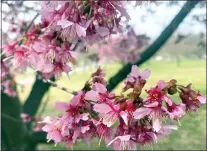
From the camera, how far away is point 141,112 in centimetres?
114

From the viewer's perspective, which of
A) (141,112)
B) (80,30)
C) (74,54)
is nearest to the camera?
(141,112)

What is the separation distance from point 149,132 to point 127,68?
2.86 m

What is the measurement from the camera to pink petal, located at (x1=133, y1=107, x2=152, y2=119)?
3.71 feet

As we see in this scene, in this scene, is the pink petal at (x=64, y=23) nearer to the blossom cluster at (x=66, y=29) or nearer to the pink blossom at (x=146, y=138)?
the blossom cluster at (x=66, y=29)

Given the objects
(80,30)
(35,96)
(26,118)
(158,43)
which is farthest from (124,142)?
(35,96)

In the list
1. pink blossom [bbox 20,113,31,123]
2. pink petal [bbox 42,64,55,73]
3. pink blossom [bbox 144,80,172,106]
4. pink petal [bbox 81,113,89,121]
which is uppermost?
pink blossom [bbox 20,113,31,123]

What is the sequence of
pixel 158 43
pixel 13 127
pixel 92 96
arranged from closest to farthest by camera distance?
1. pixel 92 96
2. pixel 158 43
3. pixel 13 127

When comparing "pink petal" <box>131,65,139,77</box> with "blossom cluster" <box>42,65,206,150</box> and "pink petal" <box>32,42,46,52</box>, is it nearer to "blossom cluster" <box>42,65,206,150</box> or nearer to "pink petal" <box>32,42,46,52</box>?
"blossom cluster" <box>42,65,206,150</box>

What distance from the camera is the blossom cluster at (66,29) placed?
142cm

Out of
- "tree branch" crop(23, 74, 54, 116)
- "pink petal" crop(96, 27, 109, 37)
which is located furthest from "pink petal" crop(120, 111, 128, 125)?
"tree branch" crop(23, 74, 54, 116)

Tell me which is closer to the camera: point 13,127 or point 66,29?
point 66,29

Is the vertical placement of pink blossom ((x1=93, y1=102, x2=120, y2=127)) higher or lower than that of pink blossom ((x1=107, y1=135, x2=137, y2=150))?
higher

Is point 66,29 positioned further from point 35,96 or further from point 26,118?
point 35,96

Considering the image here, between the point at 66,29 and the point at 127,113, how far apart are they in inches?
16.2
